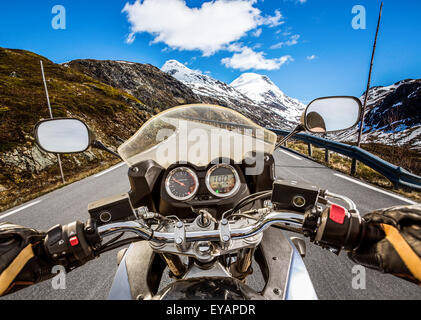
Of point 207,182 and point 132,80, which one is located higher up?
point 132,80

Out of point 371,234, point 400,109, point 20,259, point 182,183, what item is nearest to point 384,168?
point 371,234

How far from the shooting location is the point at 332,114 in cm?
150

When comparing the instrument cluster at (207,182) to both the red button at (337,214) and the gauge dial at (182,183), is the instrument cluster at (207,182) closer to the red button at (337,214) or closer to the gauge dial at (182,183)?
the gauge dial at (182,183)

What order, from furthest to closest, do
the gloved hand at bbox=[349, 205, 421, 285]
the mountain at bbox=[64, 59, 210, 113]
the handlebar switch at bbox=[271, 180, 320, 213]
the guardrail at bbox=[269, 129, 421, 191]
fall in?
the mountain at bbox=[64, 59, 210, 113] → the guardrail at bbox=[269, 129, 421, 191] → the handlebar switch at bbox=[271, 180, 320, 213] → the gloved hand at bbox=[349, 205, 421, 285]

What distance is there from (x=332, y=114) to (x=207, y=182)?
1021mm

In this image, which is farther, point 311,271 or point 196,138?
point 311,271

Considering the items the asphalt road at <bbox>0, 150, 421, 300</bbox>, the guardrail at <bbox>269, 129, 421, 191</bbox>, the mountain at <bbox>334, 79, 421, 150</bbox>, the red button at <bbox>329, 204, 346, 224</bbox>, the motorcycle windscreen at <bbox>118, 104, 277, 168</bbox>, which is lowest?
the asphalt road at <bbox>0, 150, 421, 300</bbox>

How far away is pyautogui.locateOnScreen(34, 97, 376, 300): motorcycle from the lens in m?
Result: 1.01

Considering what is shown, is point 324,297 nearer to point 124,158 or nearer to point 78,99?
point 124,158

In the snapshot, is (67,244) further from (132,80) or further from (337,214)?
(132,80)

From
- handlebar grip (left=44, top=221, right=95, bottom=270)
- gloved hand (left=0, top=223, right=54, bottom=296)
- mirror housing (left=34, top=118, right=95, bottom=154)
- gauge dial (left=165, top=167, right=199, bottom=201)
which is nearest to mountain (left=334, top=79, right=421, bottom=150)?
gauge dial (left=165, top=167, right=199, bottom=201)

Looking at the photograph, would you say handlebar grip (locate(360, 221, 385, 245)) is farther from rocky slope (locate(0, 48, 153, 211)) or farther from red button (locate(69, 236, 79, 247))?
rocky slope (locate(0, 48, 153, 211))
